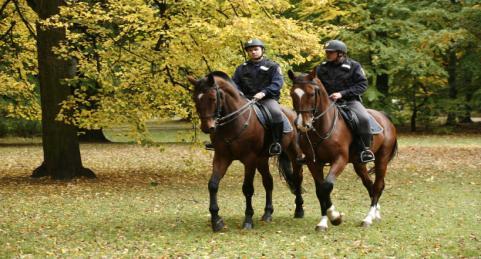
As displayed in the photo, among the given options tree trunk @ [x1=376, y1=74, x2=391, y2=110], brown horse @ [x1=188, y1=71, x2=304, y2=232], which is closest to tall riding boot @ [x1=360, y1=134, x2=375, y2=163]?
brown horse @ [x1=188, y1=71, x2=304, y2=232]

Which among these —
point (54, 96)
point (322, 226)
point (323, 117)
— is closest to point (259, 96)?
point (323, 117)

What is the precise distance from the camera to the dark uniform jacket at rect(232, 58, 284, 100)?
1187cm

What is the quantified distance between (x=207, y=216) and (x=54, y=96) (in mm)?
7223

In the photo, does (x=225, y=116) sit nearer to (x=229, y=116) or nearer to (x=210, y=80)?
(x=229, y=116)

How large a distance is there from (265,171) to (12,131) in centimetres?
3006

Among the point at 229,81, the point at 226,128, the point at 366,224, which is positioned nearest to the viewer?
the point at 226,128

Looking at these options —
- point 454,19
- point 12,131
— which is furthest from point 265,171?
point 12,131

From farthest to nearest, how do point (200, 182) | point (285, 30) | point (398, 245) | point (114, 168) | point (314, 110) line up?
1. point (114, 168)
2. point (200, 182)
3. point (285, 30)
4. point (314, 110)
5. point (398, 245)

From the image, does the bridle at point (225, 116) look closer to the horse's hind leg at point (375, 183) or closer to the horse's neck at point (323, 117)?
the horse's neck at point (323, 117)

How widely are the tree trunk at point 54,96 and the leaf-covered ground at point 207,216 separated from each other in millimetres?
628

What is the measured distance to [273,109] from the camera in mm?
11742

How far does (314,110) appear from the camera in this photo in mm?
10812

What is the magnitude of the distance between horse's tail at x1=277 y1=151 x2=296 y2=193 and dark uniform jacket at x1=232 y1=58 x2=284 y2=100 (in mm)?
1244

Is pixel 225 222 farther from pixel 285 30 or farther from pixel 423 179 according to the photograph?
pixel 423 179
